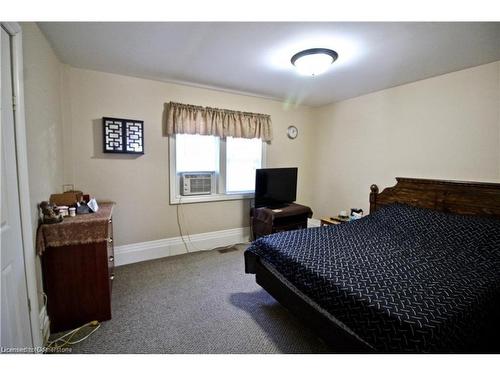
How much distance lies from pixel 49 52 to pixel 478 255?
4.11 metres

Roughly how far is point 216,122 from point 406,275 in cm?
279

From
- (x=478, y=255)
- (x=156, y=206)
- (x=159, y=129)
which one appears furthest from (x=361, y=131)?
(x=156, y=206)

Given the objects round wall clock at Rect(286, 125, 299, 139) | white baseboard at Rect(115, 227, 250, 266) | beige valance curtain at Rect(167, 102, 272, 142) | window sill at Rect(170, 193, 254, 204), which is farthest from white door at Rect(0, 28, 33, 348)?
round wall clock at Rect(286, 125, 299, 139)

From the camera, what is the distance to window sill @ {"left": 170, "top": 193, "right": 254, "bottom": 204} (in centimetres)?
321

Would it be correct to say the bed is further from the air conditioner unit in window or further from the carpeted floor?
the air conditioner unit in window

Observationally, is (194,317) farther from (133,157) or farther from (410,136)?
(410,136)

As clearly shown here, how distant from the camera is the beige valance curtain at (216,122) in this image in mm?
2996

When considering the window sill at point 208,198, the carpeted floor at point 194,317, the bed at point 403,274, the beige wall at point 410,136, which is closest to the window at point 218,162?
the window sill at point 208,198

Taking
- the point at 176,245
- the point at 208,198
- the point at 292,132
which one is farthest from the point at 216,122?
the point at 176,245

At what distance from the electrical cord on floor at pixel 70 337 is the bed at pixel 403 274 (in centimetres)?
133

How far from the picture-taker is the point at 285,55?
2.18 meters

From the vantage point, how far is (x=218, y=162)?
3.46 meters

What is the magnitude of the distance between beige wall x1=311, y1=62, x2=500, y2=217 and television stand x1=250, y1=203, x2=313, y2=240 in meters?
0.83

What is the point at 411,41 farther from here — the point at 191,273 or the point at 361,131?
the point at 191,273
